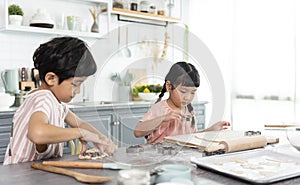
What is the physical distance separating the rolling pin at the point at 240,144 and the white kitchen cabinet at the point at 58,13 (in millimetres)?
2257

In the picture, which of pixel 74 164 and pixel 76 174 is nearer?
pixel 76 174

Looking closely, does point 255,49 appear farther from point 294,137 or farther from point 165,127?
point 294,137

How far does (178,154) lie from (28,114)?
550 mm

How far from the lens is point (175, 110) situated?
1.61 meters

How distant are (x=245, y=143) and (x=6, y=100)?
1952 mm

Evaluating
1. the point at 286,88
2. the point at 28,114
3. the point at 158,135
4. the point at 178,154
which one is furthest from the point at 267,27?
the point at 28,114

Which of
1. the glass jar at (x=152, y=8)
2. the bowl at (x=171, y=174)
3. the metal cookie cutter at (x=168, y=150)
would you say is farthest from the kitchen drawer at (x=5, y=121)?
the glass jar at (x=152, y=8)

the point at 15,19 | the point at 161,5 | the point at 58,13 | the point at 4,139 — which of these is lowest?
the point at 4,139

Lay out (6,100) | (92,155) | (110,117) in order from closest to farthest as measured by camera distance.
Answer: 1. (92,155)
2. (110,117)
3. (6,100)

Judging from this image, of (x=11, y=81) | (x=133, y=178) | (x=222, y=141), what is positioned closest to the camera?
(x=133, y=178)

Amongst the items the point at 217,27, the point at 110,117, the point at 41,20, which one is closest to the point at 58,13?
the point at 41,20

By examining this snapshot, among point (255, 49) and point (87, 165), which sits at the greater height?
point (255, 49)

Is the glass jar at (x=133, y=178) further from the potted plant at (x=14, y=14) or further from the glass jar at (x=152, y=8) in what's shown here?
the glass jar at (x=152, y=8)

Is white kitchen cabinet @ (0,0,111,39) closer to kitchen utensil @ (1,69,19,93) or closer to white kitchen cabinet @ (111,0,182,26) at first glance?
white kitchen cabinet @ (111,0,182,26)
